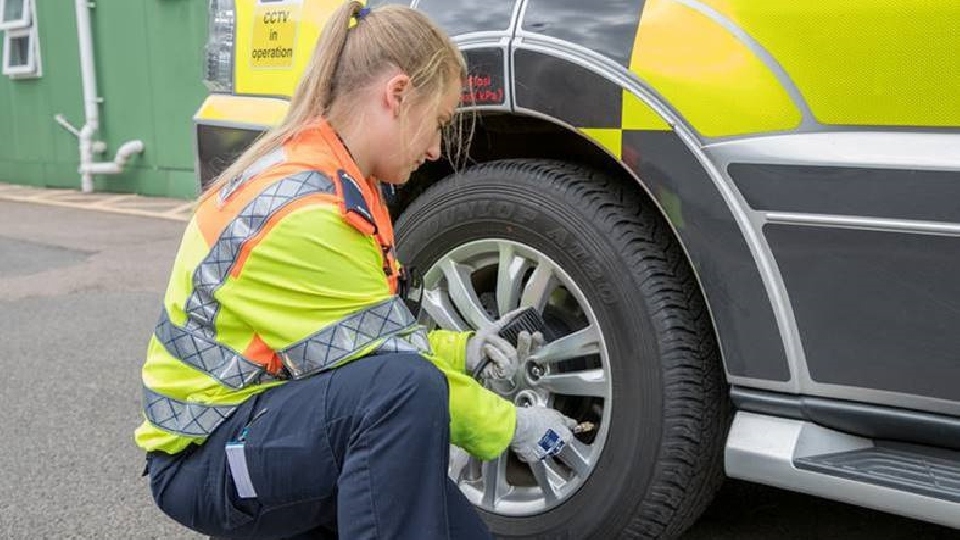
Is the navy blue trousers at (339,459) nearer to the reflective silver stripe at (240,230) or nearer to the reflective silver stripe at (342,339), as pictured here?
the reflective silver stripe at (342,339)

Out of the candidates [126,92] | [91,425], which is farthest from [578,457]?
[126,92]

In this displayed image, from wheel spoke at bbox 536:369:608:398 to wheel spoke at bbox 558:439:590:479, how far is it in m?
0.10

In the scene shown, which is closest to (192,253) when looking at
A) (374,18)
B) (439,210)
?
(374,18)

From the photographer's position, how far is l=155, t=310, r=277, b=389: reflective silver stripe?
1.64 metres

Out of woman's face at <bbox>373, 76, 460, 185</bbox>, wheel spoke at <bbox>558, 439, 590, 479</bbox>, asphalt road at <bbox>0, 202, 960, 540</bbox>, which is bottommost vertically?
asphalt road at <bbox>0, 202, 960, 540</bbox>

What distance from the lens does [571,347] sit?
6.79 feet

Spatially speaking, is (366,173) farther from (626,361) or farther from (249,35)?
(249,35)

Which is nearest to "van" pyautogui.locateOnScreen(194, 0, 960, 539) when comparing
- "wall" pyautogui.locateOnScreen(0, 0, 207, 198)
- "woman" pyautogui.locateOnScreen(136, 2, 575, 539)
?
"woman" pyautogui.locateOnScreen(136, 2, 575, 539)

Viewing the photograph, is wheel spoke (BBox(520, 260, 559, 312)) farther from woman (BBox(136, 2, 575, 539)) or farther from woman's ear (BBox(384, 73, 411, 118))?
woman's ear (BBox(384, 73, 411, 118))

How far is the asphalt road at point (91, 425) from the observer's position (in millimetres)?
2432

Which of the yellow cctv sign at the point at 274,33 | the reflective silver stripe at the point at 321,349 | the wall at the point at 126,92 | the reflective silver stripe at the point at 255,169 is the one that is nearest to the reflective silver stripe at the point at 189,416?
the reflective silver stripe at the point at 321,349

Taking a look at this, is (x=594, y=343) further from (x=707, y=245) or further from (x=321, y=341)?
(x=321, y=341)

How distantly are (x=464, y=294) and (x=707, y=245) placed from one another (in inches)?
23.4

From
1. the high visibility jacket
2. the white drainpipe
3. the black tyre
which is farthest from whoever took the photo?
the white drainpipe
